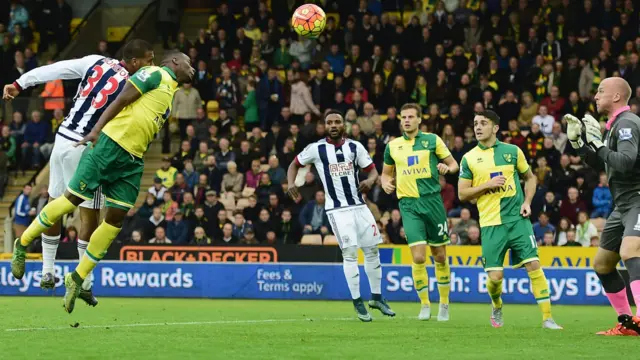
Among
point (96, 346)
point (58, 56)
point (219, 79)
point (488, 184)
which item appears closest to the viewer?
point (96, 346)

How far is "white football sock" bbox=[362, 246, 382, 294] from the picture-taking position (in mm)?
14031

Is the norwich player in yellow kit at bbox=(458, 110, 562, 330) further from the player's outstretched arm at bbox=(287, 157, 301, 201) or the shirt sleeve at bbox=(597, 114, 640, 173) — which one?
the player's outstretched arm at bbox=(287, 157, 301, 201)

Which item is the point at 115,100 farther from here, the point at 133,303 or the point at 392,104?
the point at 392,104

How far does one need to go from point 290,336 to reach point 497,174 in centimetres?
353

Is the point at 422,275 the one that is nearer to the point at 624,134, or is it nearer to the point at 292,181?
the point at 292,181

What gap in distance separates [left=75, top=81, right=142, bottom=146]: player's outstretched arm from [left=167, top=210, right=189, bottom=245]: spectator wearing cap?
1232cm

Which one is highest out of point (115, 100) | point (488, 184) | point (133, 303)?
point (115, 100)

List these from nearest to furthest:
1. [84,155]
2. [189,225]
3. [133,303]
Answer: [84,155], [133,303], [189,225]

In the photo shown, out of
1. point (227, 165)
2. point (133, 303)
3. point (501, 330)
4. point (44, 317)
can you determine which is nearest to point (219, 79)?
point (227, 165)

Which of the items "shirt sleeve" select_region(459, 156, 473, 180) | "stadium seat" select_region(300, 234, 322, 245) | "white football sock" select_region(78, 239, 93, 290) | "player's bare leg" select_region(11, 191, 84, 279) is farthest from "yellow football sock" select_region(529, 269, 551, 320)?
"stadium seat" select_region(300, 234, 322, 245)

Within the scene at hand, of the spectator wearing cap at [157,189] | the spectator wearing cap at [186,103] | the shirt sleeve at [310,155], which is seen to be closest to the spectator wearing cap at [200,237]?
the spectator wearing cap at [157,189]

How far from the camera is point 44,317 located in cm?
1352

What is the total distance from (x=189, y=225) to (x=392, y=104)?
573cm

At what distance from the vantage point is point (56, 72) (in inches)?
486
